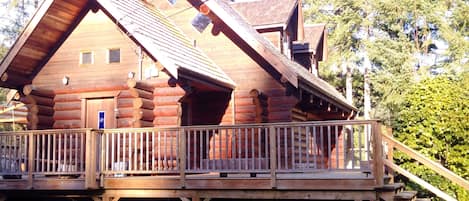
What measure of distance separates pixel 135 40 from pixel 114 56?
1.31m

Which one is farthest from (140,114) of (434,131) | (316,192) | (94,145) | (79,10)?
(434,131)

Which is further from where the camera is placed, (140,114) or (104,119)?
(104,119)

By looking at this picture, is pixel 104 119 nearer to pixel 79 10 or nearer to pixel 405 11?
pixel 79 10

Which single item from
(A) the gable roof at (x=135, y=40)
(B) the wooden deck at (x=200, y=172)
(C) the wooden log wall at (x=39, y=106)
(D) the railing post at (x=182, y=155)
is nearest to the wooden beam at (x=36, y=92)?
(C) the wooden log wall at (x=39, y=106)

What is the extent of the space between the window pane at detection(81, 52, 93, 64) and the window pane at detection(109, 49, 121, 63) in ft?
1.78

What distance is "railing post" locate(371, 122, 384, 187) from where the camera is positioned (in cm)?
879

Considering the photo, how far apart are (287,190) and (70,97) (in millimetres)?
6800

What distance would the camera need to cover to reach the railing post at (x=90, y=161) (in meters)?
10.4

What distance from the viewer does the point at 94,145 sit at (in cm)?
1049

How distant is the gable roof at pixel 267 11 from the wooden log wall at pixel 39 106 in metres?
6.86

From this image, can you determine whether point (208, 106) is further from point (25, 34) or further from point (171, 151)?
point (25, 34)

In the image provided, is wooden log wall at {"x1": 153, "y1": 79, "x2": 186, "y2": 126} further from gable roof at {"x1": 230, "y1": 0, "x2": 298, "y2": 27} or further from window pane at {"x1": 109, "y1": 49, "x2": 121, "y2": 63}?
gable roof at {"x1": 230, "y1": 0, "x2": 298, "y2": 27}

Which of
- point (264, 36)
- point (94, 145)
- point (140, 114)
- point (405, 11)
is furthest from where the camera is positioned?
point (405, 11)

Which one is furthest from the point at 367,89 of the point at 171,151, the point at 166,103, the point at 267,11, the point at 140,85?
the point at 171,151
